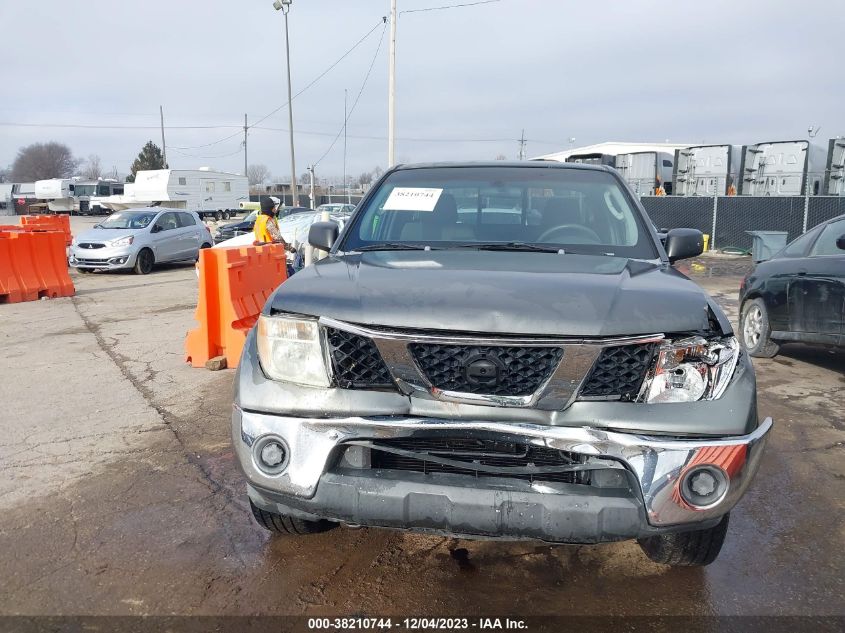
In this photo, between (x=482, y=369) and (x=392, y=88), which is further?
(x=392, y=88)

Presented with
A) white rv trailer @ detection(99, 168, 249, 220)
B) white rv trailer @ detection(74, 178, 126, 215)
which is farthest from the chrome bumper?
white rv trailer @ detection(74, 178, 126, 215)

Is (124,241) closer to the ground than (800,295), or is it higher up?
closer to the ground

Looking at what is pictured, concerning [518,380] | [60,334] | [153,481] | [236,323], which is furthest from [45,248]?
[518,380]

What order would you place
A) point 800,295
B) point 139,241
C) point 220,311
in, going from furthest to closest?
point 139,241 < point 220,311 < point 800,295

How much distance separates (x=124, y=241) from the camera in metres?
15.9

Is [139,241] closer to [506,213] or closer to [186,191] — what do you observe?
[506,213]

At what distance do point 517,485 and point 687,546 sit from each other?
935 millimetres

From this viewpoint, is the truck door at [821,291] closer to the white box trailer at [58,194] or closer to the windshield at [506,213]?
the windshield at [506,213]

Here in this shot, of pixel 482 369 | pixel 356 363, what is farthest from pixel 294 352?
pixel 482 369

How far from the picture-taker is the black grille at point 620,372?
2365 mm

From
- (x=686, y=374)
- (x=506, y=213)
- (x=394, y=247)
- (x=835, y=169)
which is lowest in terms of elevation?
(x=686, y=374)

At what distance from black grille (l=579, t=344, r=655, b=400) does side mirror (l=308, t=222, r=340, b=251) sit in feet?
6.59

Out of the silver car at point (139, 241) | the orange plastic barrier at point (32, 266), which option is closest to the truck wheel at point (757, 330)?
the orange plastic barrier at point (32, 266)

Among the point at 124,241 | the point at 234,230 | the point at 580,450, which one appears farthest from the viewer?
the point at 234,230
